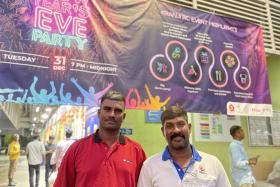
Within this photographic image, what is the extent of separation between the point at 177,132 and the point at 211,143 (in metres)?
3.13

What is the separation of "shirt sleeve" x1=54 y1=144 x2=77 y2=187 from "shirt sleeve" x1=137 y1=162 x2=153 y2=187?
0.35 metres

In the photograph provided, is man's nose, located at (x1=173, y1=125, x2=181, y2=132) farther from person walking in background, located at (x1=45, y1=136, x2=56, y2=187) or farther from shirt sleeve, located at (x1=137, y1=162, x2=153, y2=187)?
person walking in background, located at (x1=45, y1=136, x2=56, y2=187)

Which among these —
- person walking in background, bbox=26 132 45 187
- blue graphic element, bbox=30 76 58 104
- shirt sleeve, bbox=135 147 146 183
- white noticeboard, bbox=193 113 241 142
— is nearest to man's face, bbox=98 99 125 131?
shirt sleeve, bbox=135 147 146 183

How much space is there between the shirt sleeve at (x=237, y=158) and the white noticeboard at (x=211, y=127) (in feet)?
3.13

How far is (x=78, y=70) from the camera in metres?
2.62

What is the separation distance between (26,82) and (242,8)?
291 centimetres

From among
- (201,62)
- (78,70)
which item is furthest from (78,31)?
(201,62)

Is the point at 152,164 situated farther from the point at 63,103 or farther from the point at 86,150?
the point at 63,103

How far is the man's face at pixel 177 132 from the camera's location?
1578 millimetres

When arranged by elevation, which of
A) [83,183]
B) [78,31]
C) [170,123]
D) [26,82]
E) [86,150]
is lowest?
[83,183]

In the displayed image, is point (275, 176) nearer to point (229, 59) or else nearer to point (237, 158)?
point (237, 158)

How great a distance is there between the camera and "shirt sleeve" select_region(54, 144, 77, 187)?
1.61 m

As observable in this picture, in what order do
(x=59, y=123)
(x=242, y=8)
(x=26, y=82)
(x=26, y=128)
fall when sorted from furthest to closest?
(x=26, y=128) < (x=59, y=123) < (x=242, y=8) < (x=26, y=82)

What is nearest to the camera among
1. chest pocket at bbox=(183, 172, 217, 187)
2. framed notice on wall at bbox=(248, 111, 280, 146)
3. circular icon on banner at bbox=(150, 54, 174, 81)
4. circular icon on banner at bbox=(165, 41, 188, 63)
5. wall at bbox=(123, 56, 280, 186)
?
chest pocket at bbox=(183, 172, 217, 187)
